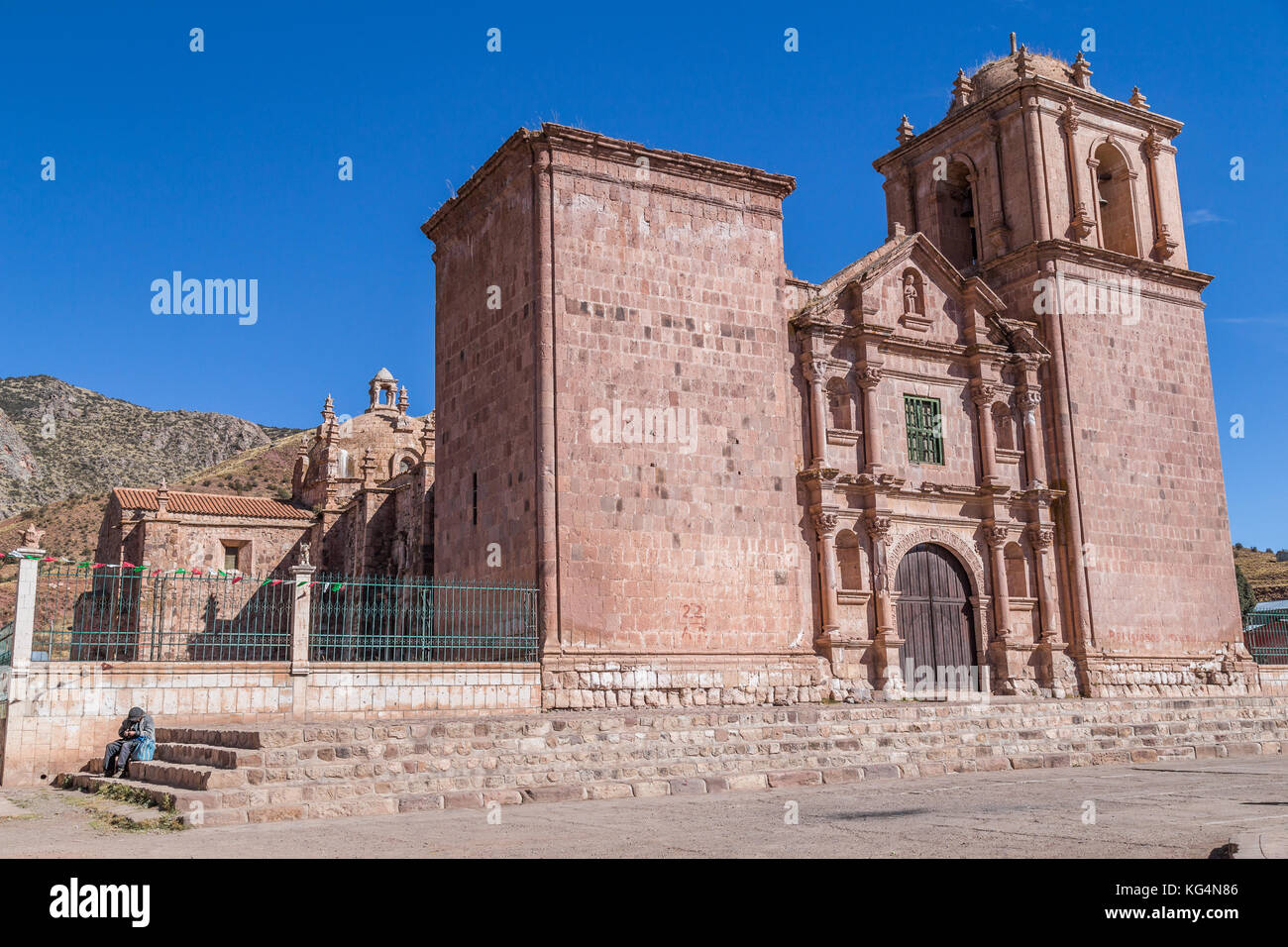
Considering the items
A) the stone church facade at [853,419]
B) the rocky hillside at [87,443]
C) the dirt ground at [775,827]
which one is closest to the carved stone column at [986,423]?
the stone church facade at [853,419]

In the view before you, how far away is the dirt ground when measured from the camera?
685 cm

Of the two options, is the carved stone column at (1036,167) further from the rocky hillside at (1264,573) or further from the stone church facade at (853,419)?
the rocky hillside at (1264,573)

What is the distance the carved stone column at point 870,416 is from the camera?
62.2ft

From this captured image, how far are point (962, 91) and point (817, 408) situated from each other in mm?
9766

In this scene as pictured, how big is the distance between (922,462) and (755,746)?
342 inches

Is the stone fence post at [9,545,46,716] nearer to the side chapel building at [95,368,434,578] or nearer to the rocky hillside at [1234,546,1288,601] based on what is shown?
the side chapel building at [95,368,434,578]

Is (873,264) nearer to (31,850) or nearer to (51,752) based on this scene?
(51,752)

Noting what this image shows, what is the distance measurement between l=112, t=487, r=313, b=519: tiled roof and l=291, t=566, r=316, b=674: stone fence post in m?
18.4

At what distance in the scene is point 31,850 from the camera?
727 cm

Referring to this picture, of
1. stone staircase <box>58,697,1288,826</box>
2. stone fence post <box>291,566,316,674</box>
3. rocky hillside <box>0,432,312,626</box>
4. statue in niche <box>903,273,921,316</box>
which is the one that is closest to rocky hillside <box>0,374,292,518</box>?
rocky hillside <box>0,432,312,626</box>

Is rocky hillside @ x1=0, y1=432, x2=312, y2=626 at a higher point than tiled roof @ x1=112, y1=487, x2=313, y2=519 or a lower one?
higher

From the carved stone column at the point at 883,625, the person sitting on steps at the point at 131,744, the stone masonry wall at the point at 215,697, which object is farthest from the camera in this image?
the carved stone column at the point at 883,625

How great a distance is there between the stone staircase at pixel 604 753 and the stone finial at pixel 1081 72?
13.7m

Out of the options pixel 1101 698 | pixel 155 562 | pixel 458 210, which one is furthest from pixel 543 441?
pixel 155 562
